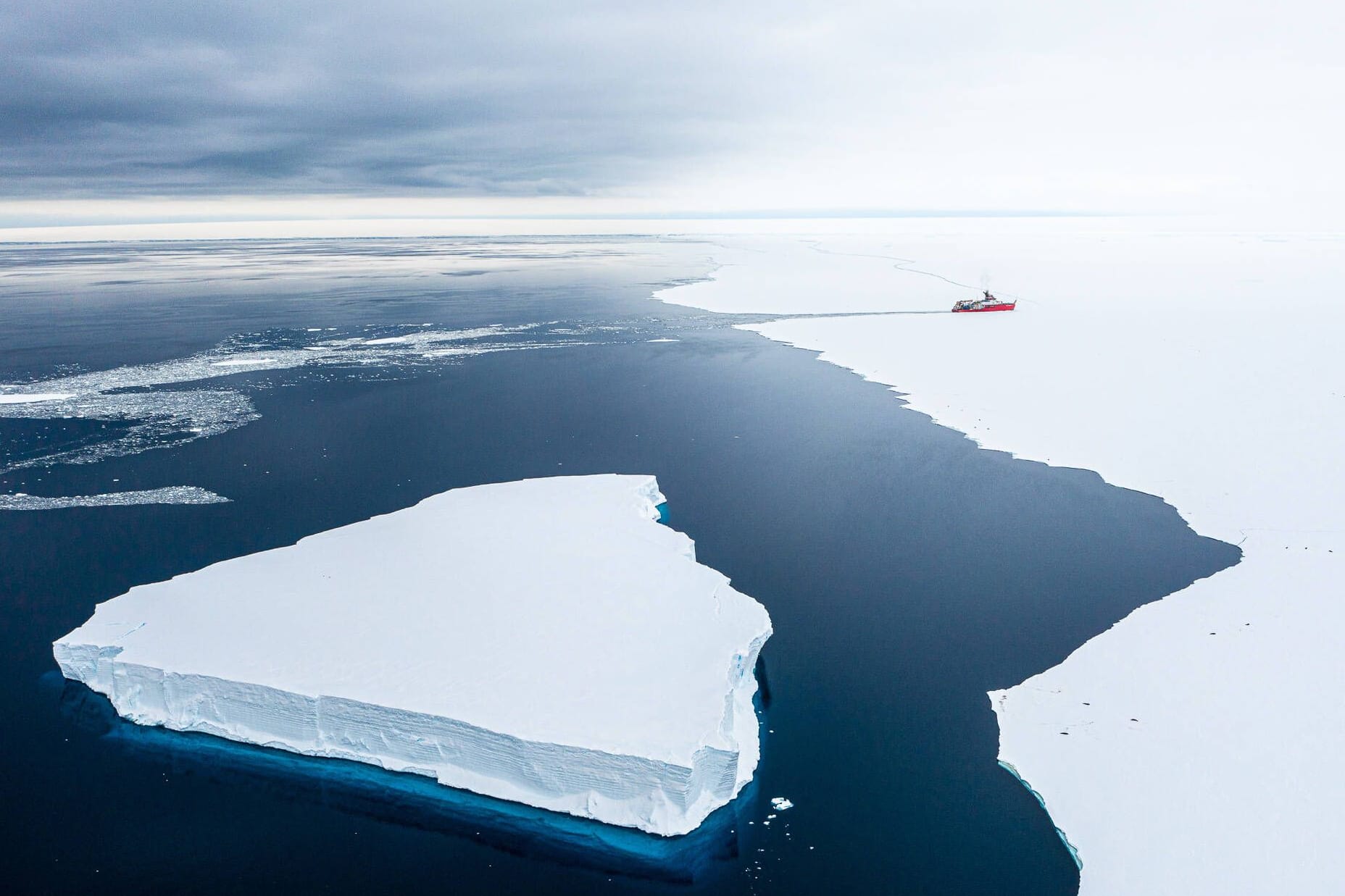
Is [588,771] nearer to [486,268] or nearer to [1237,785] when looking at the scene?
[1237,785]

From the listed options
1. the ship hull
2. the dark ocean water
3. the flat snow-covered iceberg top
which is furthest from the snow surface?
the flat snow-covered iceberg top

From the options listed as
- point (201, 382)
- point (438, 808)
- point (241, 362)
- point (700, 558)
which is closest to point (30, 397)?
point (201, 382)

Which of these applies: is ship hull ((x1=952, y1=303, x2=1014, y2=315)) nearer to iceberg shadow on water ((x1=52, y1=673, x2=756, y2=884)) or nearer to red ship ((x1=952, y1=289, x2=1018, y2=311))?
red ship ((x1=952, y1=289, x2=1018, y2=311))

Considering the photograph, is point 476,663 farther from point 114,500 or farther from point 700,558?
point 114,500

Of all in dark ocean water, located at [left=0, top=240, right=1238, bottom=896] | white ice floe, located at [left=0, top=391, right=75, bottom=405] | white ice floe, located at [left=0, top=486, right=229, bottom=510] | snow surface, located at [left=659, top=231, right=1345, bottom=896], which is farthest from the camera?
white ice floe, located at [left=0, top=391, right=75, bottom=405]

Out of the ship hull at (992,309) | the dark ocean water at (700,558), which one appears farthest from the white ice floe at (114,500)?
the ship hull at (992,309)

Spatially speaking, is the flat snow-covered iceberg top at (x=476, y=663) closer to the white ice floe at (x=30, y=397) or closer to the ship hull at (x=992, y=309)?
the white ice floe at (x=30, y=397)

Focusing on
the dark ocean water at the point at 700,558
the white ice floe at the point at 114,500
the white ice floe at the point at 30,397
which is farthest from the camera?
the white ice floe at the point at 30,397

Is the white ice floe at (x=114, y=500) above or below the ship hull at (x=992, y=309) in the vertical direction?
below

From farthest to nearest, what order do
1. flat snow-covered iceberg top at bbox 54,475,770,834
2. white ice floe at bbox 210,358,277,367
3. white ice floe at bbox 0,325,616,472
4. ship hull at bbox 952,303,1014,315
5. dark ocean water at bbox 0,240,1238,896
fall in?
ship hull at bbox 952,303,1014,315 → white ice floe at bbox 210,358,277,367 → white ice floe at bbox 0,325,616,472 → flat snow-covered iceberg top at bbox 54,475,770,834 → dark ocean water at bbox 0,240,1238,896
